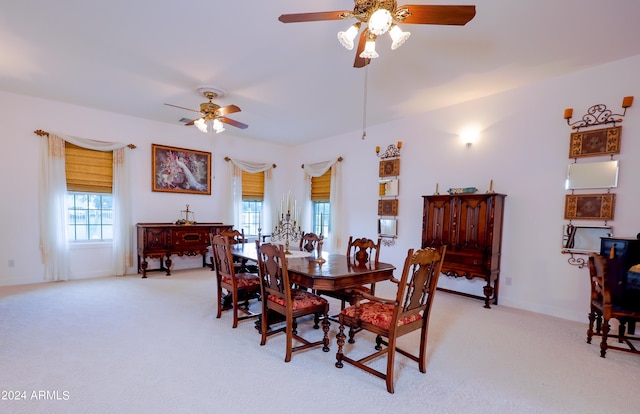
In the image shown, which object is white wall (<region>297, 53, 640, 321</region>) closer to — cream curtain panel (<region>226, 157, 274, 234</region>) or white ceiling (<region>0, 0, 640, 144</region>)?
white ceiling (<region>0, 0, 640, 144</region>)

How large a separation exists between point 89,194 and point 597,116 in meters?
7.37

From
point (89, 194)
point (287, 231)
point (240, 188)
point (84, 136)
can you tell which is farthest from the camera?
point (240, 188)

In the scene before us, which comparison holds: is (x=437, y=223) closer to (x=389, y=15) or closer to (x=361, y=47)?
(x=361, y=47)

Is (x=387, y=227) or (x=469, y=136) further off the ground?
(x=469, y=136)

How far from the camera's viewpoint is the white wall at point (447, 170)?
340cm

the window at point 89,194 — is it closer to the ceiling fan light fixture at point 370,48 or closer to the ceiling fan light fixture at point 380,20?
the ceiling fan light fixture at point 370,48

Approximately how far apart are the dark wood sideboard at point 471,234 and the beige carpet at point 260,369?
25.8 inches

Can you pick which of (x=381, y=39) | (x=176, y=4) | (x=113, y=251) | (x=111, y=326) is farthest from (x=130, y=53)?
(x=113, y=251)

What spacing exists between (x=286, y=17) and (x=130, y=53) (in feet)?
7.20

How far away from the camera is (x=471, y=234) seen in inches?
156

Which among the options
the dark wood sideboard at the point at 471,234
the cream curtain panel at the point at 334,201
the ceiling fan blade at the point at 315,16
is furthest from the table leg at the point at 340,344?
the cream curtain panel at the point at 334,201

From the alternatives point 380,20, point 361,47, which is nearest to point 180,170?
point 361,47

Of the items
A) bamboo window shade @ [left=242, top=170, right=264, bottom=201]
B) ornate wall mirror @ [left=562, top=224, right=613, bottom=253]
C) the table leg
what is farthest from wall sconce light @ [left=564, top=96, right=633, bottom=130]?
bamboo window shade @ [left=242, top=170, right=264, bottom=201]

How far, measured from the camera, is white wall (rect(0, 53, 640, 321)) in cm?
340
